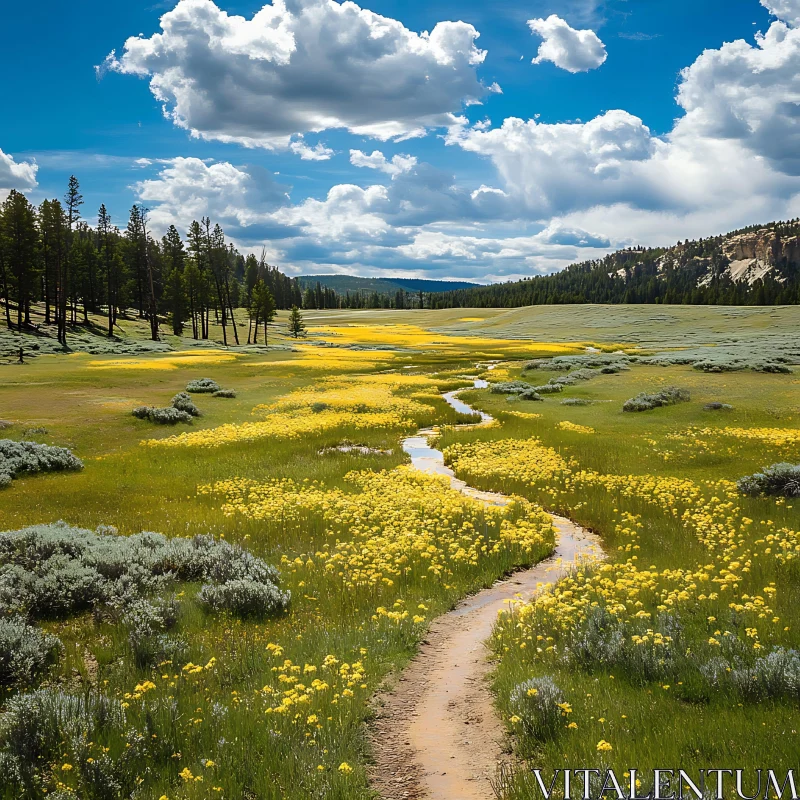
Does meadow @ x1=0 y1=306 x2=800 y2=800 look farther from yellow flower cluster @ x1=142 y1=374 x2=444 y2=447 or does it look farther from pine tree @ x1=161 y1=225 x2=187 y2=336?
pine tree @ x1=161 y1=225 x2=187 y2=336

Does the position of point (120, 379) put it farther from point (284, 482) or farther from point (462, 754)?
point (462, 754)

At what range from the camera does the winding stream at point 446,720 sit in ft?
17.4

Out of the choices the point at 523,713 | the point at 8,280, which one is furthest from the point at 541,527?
the point at 8,280

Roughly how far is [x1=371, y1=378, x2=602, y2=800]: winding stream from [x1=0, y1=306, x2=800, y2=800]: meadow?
0.27 metres

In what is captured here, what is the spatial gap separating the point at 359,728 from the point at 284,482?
12.4 m

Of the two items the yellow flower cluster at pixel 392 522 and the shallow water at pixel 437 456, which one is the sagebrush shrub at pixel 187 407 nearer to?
the shallow water at pixel 437 456

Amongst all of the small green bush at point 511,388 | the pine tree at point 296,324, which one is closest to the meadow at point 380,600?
the small green bush at point 511,388

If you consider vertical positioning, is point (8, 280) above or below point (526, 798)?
above

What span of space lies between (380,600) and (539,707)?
13.9 ft

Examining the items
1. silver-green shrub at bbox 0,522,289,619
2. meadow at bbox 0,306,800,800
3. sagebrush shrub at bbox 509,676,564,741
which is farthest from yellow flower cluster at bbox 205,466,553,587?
sagebrush shrub at bbox 509,676,564,741

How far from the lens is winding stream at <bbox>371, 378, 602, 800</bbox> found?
5.30 m

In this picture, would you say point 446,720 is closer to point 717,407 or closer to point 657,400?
point 717,407

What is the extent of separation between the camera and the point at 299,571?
35.3ft

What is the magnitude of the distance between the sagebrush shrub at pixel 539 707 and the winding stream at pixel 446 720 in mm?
335
